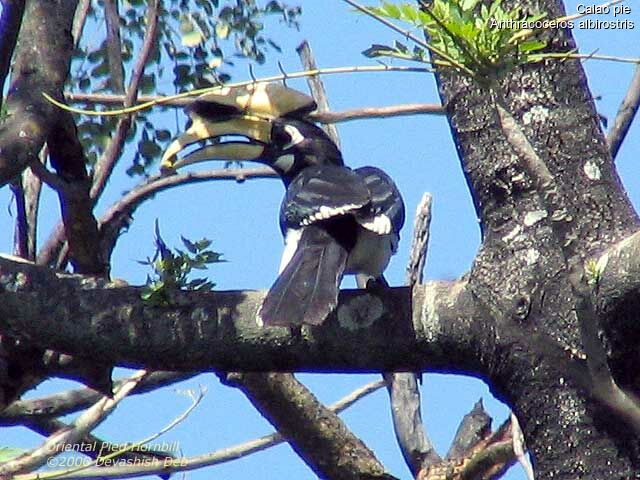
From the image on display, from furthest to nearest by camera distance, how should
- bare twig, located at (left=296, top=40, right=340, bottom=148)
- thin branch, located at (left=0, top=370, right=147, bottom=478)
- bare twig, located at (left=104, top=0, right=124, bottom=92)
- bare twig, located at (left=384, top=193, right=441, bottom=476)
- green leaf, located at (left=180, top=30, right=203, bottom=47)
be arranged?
green leaf, located at (left=180, top=30, right=203, bottom=47) < bare twig, located at (left=104, top=0, right=124, bottom=92) < bare twig, located at (left=296, top=40, right=340, bottom=148) < bare twig, located at (left=384, top=193, right=441, bottom=476) < thin branch, located at (left=0, top=370, right=147, bottom=478)

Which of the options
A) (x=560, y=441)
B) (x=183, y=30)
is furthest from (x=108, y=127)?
(x=560, y=441)

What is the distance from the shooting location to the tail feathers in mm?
3320

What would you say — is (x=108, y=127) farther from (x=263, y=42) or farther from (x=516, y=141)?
(x=516, y=141)

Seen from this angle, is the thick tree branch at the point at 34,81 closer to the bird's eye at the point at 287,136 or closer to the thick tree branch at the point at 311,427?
the thick tree branch at the point at 311,427

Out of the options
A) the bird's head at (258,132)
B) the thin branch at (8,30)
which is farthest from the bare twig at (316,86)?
the thin branch at (8,30)

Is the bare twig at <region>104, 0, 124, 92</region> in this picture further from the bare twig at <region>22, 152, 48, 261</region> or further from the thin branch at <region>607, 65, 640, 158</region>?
the thin branch at <region>607, 65, 640, 158</region>

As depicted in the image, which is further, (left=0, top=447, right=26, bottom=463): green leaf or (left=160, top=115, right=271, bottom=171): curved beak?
(left=160, top=115, right=271, bottom=171): curved beak

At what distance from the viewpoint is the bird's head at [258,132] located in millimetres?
4512

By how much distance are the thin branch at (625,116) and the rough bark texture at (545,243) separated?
1.22ft

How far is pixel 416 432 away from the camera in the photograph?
14.3ft

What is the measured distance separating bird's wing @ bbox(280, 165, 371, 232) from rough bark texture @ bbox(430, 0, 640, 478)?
0.69 metres

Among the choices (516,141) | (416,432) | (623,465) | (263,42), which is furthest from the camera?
(263,42)

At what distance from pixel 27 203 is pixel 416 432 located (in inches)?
60.7

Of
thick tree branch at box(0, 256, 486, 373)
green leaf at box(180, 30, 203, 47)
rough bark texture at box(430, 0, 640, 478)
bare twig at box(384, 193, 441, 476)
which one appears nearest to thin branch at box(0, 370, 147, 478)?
thick tree branch at box(0, 256, 486, 373)
